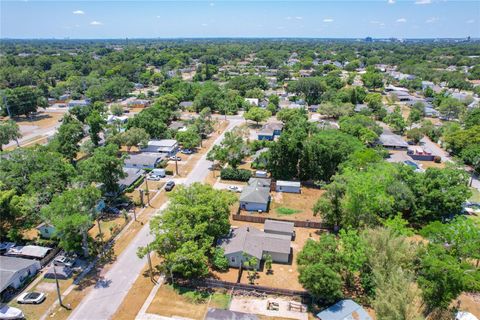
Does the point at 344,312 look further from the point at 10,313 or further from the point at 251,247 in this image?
the point at 10,313

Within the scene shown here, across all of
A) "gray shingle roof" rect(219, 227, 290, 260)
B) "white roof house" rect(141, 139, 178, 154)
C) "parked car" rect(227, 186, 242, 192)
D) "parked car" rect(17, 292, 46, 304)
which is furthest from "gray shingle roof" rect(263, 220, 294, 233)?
"white roof house" rect(141, 139, 178, 154)

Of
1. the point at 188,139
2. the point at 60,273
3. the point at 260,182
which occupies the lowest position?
the point at 60,273

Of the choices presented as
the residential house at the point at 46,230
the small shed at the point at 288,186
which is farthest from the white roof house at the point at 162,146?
the residential house at the point at 46,230

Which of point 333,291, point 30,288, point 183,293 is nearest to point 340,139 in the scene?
point 333,291

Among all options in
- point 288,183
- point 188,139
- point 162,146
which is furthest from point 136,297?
point 188,139

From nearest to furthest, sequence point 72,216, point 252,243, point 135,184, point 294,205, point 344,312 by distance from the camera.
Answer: point 344,312 → point 72,216 → point 252,243 → point 294,205 → point 135,184

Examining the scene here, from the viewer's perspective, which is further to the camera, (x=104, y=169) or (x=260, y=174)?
(x=260, y=174)

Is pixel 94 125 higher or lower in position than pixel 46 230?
higher

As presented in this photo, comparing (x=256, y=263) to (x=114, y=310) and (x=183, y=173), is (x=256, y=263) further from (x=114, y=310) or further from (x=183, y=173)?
(x=183, y=173)
